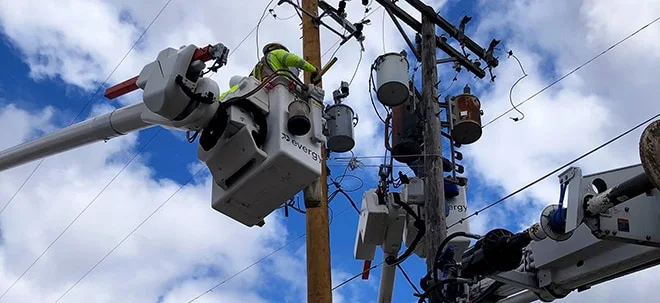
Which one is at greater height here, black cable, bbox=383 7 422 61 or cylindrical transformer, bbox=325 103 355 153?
black cable, bbox=383 7 422 61

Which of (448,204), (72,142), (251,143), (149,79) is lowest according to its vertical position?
(251,143)

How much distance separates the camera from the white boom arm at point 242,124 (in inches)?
140

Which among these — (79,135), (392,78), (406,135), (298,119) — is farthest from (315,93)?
(406,135)

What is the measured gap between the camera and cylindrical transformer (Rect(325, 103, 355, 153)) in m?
7.78

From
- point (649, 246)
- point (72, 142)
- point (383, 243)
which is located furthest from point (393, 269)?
point (649, 246)

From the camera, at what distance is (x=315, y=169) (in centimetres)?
372

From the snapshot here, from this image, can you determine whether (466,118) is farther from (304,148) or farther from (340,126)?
(304,148)

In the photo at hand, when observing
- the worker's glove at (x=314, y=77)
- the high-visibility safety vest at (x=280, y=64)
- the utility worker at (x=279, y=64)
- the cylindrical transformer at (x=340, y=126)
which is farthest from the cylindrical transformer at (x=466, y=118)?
the high-visibility safety vest at (x=280, y=64)

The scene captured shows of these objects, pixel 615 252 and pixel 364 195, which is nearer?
pixel 615 252

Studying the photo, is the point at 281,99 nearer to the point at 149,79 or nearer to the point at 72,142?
the point at 149,79

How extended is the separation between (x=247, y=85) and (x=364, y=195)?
3240 mm

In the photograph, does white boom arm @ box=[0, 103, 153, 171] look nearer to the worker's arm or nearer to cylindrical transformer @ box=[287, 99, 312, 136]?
the worker's arm

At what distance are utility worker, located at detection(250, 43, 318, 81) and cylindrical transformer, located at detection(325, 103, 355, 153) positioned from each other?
3.10 meters

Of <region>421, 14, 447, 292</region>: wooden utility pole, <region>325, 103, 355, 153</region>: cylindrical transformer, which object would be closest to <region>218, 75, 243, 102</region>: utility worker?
<region>421, 14, 447, 292</region>: wooden utility pole
